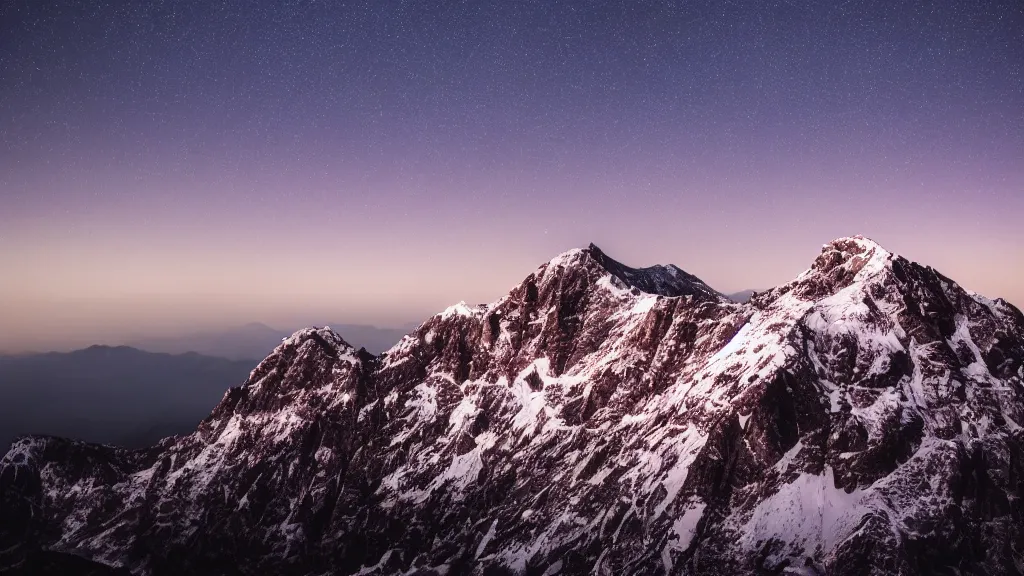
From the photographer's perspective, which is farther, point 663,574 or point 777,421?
point 777,421

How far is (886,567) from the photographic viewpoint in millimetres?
160625

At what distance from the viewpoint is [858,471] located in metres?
183

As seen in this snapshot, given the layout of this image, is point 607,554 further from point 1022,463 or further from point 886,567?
point 1022,463

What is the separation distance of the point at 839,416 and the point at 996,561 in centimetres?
4967

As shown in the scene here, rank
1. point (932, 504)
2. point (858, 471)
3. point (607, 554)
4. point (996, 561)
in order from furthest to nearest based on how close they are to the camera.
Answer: point (607, 554)
point (858, 471)
point (932, 504)
point (996, 561)

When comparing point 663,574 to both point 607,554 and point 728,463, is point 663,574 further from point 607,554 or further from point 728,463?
point 728,463

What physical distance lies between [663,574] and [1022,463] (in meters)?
101

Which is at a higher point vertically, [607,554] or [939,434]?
[939,434]

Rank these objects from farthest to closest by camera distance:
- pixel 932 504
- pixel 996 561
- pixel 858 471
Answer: pixel 858 471 → pixel 932 504 → pixel 996 561

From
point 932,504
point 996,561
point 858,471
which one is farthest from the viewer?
point 858,471

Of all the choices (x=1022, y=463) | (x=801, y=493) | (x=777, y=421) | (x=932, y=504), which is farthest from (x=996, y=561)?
(x=777, y=421)

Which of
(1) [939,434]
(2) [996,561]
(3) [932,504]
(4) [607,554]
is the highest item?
(1) [939,434]

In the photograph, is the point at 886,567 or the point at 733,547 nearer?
the point at 886,567

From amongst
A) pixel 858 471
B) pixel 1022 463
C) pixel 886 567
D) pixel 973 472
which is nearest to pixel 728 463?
pixel 858 471
